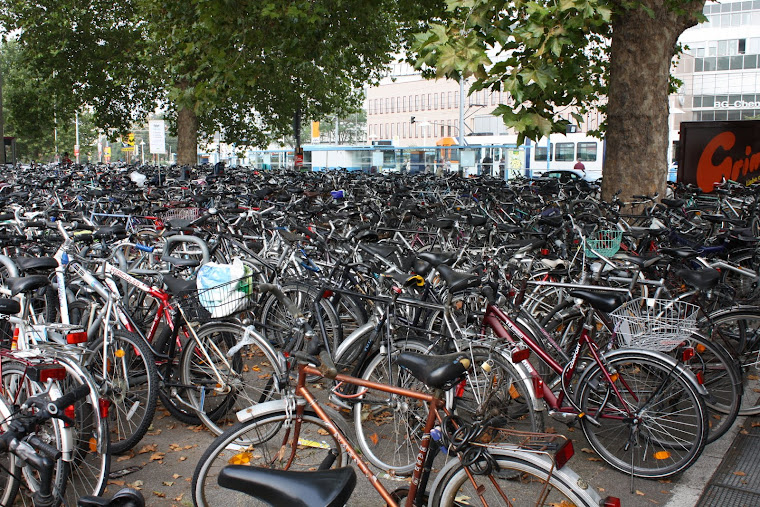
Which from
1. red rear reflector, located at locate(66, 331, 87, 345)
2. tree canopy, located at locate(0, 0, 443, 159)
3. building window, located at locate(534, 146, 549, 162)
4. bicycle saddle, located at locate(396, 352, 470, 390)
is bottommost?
red rear reflector, located at locate(66, 331, 87, 345)

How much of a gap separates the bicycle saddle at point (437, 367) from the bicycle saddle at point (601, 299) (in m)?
1.56

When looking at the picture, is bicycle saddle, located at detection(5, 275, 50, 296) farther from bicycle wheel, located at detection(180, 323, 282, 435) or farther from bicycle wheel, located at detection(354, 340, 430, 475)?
bicycle wheel, located at detection(354, 340, 430, 475)

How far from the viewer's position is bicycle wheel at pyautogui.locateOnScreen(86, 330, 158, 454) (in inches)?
154

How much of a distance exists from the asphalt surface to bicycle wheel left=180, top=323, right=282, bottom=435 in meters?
0.22

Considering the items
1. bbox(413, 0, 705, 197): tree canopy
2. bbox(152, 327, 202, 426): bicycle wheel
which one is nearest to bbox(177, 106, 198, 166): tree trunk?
bbox(413, 0, 705, 197): tree canopy

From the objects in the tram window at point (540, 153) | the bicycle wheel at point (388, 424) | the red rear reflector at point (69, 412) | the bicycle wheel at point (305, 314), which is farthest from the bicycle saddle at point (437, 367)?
the tram window at point (540, 153)

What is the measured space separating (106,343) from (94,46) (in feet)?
73.2

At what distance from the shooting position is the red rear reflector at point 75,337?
140 inches

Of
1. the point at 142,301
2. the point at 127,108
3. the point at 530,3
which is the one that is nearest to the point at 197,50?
the point at 530,3

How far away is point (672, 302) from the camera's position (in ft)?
13.9

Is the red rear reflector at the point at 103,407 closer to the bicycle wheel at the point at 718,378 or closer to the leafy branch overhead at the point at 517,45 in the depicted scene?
the bicycle wheel at the point at 718,378

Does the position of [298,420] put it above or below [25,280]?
below

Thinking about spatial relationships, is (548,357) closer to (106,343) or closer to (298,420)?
(298,420)

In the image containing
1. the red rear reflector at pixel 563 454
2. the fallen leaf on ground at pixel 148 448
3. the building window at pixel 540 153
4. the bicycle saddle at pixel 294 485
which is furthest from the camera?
the building window at pixel 540 153
